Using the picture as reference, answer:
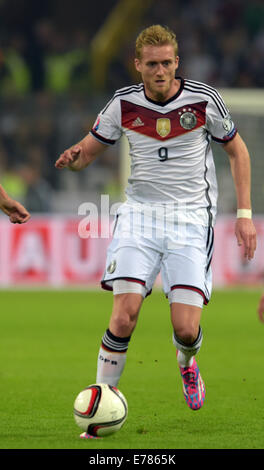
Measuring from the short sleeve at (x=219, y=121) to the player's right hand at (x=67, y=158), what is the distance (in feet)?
2.62

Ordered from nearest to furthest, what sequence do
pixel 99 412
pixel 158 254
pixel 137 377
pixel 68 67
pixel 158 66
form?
1. pixel 99 412
2. pixel 158 66
3. pixel 158 254
4. pixel 137 377
5. pixel 68 67

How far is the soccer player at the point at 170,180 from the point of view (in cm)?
575

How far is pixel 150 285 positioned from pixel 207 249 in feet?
1.48

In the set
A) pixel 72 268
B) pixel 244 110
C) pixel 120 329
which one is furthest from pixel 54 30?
pixel 120 329

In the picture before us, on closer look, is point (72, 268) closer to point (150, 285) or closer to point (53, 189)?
point (53, 189)

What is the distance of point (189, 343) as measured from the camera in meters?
5.91

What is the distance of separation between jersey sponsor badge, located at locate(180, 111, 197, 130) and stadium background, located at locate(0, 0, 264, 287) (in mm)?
9162

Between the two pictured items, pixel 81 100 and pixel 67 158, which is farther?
pixel 81 100

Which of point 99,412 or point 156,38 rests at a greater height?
point 156,38

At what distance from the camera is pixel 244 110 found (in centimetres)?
1623

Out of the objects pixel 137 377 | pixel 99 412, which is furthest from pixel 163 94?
pixel 137 377

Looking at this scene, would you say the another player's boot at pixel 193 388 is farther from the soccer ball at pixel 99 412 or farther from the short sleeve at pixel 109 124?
the short sleeve at pixel 109 124

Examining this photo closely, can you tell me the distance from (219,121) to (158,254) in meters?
0.85

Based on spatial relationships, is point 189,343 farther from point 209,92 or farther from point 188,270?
point 209,92
